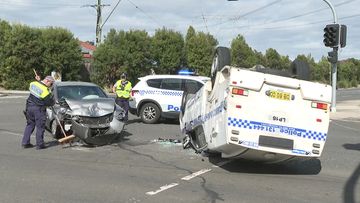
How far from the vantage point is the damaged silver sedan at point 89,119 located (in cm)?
1171

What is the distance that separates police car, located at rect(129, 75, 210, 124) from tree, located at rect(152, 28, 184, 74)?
105 feet

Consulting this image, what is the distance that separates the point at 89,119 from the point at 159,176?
374cm

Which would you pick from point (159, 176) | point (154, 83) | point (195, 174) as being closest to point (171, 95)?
point (154, 83)

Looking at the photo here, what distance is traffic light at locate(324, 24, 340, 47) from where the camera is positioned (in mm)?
24000

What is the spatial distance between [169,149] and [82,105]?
7.58 ft

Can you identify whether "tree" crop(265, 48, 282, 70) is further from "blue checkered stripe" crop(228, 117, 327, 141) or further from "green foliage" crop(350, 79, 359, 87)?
"blue checkered stripe" crop(228, 117, 327, 141)

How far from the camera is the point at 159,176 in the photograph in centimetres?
860

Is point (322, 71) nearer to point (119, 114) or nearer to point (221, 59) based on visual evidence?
point (119, 114)

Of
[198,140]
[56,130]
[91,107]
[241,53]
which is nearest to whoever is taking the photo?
[198,140]

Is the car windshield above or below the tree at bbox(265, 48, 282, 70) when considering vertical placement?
below

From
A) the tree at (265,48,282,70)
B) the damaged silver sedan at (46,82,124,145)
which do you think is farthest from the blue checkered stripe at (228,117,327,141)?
the tree at (265,48,282,70)

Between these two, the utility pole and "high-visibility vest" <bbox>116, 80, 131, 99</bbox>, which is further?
the utility pole

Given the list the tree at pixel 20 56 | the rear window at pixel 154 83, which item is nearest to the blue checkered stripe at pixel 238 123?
the rear window at pixel 154 83

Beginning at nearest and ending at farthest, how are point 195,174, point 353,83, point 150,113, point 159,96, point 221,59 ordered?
1. point 195,174
2. point 221,59
3. point 159,96
4. point 150,113
5. point 353,83
